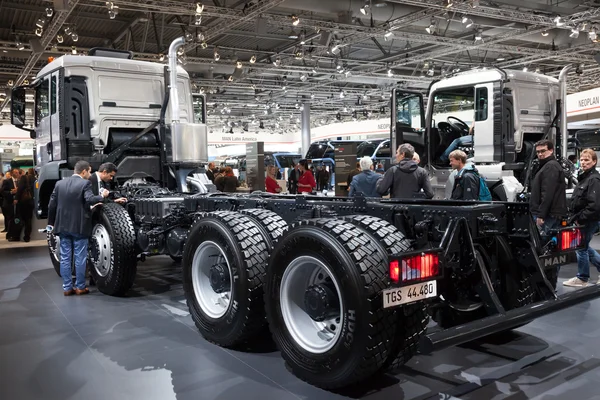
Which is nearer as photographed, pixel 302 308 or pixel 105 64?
pixel 302 308

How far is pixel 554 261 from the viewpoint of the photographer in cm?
367

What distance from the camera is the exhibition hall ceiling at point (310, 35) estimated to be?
13430mm

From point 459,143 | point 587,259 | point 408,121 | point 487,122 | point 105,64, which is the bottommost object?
point 587,259

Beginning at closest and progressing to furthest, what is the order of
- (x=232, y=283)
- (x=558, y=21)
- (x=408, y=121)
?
(x=232, y=283) → (x=408, y=121) → (x=558, y=21)

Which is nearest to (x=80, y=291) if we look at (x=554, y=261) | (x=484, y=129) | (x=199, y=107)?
(x=199, y=107)

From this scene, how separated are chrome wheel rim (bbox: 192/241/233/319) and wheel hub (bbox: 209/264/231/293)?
0.20ft

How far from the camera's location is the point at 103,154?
7004 mm

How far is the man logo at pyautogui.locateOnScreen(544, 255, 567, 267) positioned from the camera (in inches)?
143

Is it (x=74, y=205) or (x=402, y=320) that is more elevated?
(x=74, y=205)

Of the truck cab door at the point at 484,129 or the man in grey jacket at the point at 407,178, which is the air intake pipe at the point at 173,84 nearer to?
Answer: the man in grey jacket at the point at 407,178

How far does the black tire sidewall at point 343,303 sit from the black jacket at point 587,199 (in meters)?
4.03

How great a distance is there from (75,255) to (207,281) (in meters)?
2.44

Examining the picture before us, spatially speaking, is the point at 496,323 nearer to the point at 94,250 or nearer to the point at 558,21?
the point at 94,250

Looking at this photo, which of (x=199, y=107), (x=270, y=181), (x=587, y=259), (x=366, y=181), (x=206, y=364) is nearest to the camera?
(x=206, y=364)
